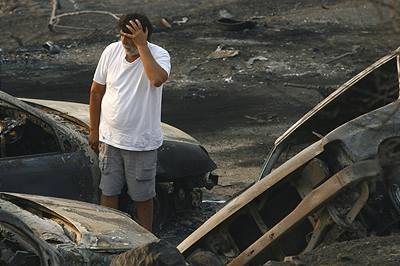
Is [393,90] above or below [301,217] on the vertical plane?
above

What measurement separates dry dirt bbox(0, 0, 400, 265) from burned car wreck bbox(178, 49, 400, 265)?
1833 mm

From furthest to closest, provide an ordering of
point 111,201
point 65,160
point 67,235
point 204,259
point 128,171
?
point 65,160 < point 111,201 < point 128,171 < point 204,259 < point 67,235

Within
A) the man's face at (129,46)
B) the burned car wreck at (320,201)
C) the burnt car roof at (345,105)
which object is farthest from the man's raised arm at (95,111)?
the burned car wreck at (320,201)

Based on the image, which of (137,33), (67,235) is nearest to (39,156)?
(137,33)

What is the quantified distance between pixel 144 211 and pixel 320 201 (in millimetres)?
2156

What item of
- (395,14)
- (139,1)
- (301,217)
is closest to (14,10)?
(139,1)

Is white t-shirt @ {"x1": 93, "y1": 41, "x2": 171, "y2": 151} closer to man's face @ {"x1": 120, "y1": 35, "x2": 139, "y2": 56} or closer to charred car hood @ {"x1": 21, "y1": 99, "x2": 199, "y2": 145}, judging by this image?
man's face @ {"x1": 120, "y1": 35, "x2": 139, "y2": 56}

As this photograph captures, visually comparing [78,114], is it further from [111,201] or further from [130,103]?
[130,103]

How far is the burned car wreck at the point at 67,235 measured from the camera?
5.94 meters

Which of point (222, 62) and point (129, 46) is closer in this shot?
point (129, 46)

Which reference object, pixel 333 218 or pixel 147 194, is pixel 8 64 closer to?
pixel 147 194

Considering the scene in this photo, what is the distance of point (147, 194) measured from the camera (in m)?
8.88

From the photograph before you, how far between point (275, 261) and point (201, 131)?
620 centimetres

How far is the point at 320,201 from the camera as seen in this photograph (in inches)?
281
